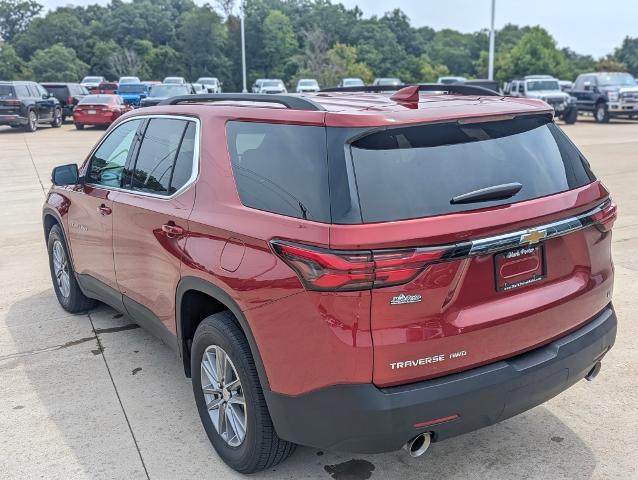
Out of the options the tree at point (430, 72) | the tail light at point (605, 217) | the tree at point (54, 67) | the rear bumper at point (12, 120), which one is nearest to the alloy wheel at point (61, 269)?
the tail light at point (605, 217)

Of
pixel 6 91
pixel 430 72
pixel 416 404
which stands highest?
pixel 430 72

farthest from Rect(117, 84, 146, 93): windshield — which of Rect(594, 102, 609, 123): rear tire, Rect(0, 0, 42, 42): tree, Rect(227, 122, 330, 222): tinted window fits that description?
Rect(0, 0, 42, 42): tree

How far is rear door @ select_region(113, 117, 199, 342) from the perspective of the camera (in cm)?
336

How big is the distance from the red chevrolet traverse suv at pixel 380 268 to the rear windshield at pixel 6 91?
75.7ft

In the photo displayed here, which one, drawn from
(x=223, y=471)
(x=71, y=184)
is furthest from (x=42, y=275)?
(x=223, y=471)

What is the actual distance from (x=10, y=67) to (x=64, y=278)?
6886 centimetres

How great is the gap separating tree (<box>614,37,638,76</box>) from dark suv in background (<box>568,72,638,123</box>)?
46.9 m

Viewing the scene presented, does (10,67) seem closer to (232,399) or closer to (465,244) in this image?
(232,399)

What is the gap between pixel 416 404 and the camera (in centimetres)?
240

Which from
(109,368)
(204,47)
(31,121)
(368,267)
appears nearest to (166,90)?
(31,121)

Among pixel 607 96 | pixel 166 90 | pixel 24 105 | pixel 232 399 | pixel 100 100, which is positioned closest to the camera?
pixel 232 399

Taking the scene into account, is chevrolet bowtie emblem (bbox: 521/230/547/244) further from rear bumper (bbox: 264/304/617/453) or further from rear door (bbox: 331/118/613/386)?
rear bumper (bbox: 264/304/617/453)

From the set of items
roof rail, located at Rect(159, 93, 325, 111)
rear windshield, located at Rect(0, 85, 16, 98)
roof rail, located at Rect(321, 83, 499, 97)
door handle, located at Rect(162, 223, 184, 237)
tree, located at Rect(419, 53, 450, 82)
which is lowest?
door handle, located at Rect(162, 223, 184, 237)

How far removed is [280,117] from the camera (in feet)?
9.29
